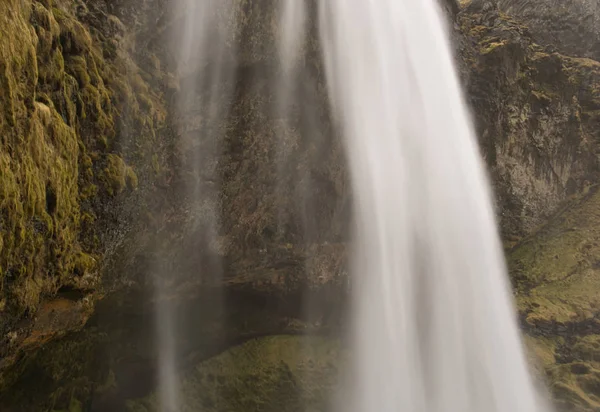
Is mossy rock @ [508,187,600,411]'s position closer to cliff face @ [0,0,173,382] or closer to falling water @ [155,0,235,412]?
falling water @ [155,0,235,412]

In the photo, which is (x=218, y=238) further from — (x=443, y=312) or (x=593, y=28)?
(x=593, y=28)

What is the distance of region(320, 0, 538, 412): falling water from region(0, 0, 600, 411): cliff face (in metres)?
0.91

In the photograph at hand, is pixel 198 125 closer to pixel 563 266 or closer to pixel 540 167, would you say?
pixel 540 167

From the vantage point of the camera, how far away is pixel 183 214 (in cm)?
1082

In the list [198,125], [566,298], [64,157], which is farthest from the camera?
[566,298]

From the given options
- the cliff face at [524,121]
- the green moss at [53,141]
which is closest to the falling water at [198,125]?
the green moss at [53,141]

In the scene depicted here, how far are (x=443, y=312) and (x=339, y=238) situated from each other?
12.1 ft

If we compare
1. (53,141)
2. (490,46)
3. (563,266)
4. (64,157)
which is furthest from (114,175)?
(563,266)

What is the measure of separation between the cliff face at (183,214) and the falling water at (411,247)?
907mm

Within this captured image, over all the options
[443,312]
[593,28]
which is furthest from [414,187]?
[593,28]

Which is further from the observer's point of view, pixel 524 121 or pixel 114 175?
pixel 524 121

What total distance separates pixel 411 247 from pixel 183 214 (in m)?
6.50

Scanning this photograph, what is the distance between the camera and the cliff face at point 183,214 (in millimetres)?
6836

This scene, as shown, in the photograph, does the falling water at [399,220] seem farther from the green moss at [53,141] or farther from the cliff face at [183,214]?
the green moss at [53,141]
